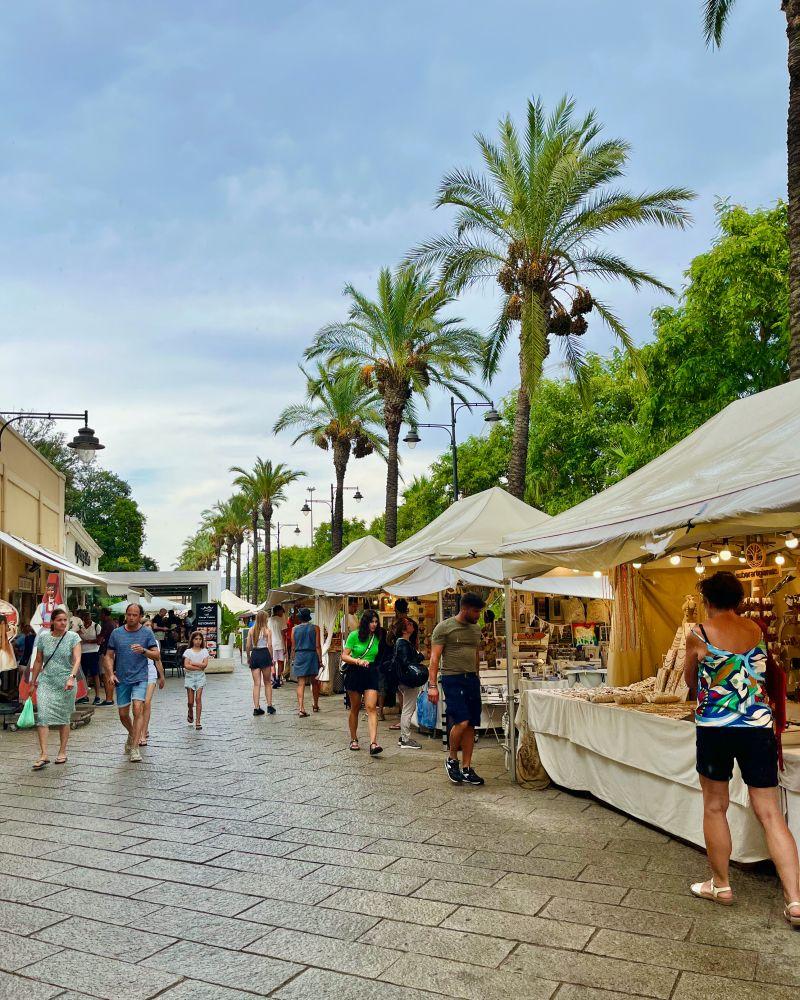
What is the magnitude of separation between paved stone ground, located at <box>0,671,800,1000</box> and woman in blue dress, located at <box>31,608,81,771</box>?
1.02 metres

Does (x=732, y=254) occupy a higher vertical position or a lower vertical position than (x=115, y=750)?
higher

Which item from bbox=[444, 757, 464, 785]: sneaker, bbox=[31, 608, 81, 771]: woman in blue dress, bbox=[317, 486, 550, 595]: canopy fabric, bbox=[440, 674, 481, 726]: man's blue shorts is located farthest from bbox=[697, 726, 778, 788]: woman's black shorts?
bbox=[31, 608, 81, 771]: woman in blue dress

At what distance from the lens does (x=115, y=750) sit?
1133 centimetres

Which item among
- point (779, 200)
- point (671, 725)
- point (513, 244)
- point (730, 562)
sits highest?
point (779, 200)

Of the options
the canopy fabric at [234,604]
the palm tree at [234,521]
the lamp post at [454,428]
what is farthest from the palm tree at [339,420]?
the palm tree at [234,521]

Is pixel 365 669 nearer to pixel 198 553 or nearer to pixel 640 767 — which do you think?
pixel 640 767

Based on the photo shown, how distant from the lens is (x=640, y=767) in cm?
657

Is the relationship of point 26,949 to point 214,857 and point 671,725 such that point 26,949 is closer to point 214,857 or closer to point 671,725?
point 214,857

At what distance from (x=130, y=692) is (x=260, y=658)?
466 cm

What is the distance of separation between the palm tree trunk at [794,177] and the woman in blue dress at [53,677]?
8459 millimetres

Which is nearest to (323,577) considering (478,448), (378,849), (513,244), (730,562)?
(513,244)

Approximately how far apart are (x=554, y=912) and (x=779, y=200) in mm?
20834

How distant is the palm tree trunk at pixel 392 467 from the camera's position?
84.7 feet

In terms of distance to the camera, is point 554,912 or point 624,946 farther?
point 554,912
